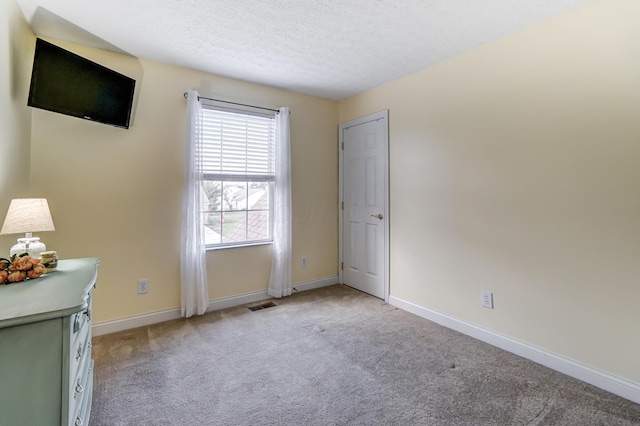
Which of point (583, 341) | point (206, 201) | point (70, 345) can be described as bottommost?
point (583, 341)

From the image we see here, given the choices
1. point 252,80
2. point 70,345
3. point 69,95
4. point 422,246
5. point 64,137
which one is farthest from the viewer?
point 252,80

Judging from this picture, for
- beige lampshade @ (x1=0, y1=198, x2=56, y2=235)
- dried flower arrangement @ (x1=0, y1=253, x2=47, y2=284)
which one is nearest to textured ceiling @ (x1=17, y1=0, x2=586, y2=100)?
beige lampshade @ (x1=0, y1=198, x2=56, y2=235)

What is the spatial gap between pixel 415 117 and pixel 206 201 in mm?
2298

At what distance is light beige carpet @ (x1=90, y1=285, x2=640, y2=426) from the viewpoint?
1630mm

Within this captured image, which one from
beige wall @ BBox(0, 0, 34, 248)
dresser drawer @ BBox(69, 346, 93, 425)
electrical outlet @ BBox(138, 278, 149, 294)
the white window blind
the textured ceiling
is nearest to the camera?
dresser drawer @ BBox(69, 346, 93, 425)

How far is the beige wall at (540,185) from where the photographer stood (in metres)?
1.80

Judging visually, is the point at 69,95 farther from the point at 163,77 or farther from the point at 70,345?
the point at 70,345

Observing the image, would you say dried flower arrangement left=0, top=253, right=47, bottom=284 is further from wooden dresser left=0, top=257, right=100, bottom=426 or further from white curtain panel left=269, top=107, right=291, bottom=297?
white curtain panel left=269, top=107, right=291, bottom=297

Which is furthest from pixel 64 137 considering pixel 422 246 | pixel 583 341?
pixel 583 341

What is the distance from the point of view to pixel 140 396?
178cm

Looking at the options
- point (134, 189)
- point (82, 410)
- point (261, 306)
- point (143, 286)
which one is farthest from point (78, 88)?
point (261, 306)

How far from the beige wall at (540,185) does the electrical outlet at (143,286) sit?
2.58m

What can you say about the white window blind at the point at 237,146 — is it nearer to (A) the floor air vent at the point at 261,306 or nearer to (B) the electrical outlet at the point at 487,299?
(A) the floor air vent at the point at 261,306

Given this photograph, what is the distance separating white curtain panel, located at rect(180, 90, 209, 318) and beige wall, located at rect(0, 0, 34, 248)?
1.10 meters
